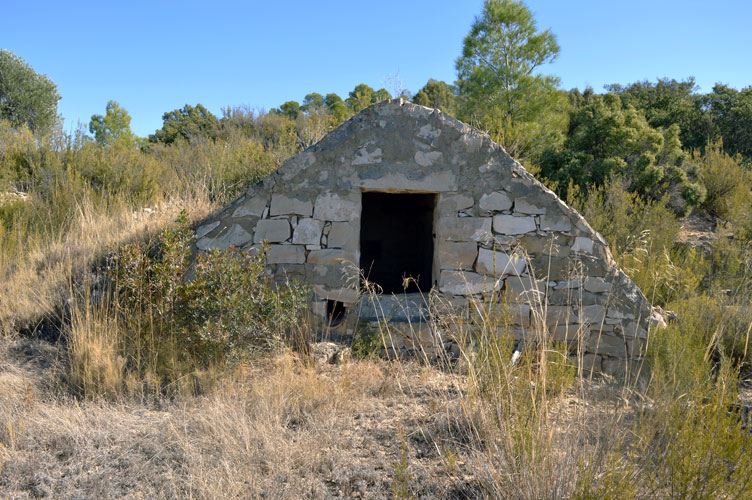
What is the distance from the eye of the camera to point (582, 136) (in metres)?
9.33

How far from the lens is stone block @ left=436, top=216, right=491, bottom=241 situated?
15.0 feet

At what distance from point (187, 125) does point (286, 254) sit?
1593 centimetres

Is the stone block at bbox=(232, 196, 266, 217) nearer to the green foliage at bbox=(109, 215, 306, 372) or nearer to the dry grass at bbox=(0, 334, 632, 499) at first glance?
the green foliage at bbox=(109, 215, 306, 372)

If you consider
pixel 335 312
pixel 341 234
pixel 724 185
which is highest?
pixel 724 185

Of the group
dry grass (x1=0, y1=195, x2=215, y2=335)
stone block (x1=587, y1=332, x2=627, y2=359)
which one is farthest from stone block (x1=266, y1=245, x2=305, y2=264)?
stone block (x1=587, y1=332, x2=627, y2=359)

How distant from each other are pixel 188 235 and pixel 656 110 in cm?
1368

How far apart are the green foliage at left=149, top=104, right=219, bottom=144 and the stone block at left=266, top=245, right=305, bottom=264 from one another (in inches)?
442

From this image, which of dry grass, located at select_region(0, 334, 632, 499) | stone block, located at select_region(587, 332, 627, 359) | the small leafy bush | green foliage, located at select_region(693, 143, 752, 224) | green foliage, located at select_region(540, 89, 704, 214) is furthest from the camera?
green foliage, located at select_region(693, 143, 752, 224)

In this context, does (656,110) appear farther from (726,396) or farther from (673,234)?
(726,396)

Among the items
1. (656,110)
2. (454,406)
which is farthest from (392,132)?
(656,110)

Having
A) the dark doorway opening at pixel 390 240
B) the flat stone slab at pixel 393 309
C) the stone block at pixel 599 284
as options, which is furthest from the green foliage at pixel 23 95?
the stone block at pixel 599 284

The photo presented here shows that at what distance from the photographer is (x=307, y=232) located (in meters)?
4.55

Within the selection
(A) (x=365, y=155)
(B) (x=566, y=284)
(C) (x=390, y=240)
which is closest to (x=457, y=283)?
(B) (x=566, y=284)

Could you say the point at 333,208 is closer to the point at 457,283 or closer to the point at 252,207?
the point at 252,207
